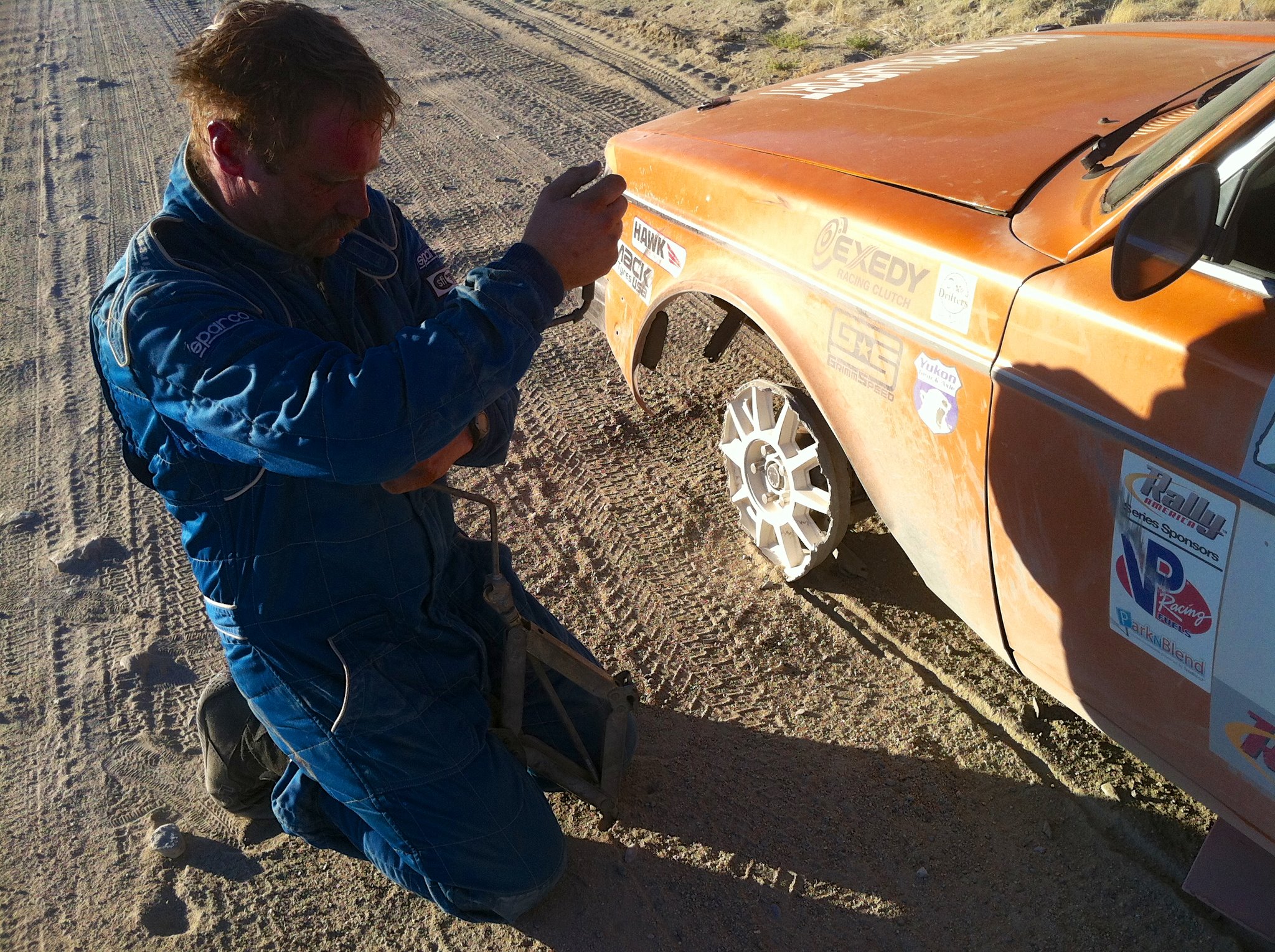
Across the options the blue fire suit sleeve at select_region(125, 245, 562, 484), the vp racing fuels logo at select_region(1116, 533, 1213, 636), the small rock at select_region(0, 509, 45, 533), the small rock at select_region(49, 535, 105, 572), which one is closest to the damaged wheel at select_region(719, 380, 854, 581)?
the vp racing fuels logo at select_region(1116, 533, 1213, 636)

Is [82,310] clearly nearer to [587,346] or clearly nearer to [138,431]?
[587,346]

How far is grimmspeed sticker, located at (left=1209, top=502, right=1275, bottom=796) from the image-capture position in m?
1.51

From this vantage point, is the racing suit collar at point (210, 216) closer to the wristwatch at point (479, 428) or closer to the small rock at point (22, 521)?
the wristwatch at point (479, 428)

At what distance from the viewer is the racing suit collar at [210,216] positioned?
191 centimetres

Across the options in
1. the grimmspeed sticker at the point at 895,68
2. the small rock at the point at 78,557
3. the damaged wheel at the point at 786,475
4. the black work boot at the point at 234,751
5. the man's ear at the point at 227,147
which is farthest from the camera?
the small rock at the point at 78,557

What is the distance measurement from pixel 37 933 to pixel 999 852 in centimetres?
228

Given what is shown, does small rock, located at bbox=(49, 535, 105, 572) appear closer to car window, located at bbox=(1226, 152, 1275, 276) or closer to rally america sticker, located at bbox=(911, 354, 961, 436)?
rally america sticker, located at bbox=(911, 354, 961, 436)

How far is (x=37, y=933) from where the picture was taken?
240cm

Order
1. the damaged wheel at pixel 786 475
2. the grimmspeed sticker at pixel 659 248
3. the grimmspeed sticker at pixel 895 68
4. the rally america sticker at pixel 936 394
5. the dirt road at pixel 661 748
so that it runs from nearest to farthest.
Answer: the rally america sticker at pixel 936 394, the dirt road at pixel 661 748, the damaged wheel at pixel 786 475, the grimmspeed sticker at pixel 659 248, the grimmspeed sticker at pixel 895 68

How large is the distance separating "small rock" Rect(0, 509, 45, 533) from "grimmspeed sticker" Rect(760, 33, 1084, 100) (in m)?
3.04

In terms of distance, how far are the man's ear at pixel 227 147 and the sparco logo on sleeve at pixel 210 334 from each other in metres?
0.31

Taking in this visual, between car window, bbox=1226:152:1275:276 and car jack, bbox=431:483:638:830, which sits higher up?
car window, bbox=1226:152:1275:276

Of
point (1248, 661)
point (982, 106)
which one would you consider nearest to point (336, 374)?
point (1248, 661)

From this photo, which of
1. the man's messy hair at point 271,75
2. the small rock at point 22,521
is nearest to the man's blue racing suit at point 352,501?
the man's messy hair at point 271,75
